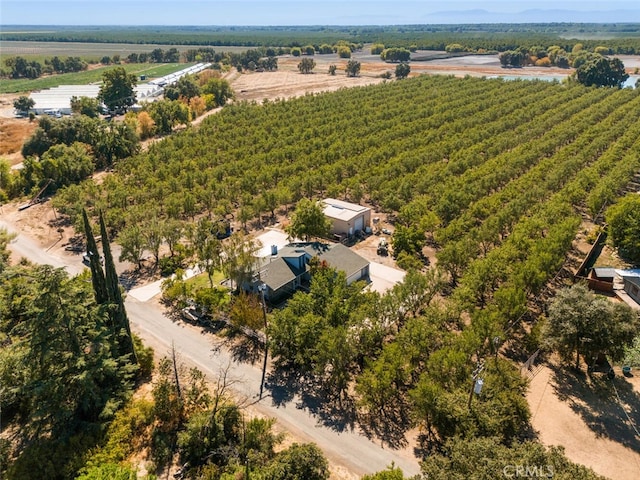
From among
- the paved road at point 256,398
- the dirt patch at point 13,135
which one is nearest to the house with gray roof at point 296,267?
the paved road at point 256,398

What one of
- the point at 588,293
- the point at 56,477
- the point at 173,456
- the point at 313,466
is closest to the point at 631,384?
the point at 588,293

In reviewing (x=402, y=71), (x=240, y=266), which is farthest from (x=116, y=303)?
(x=402, y=71)

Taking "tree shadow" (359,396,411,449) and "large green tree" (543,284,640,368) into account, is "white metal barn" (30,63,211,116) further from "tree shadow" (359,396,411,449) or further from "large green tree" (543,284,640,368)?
"large green tree" (543,284,640,368)

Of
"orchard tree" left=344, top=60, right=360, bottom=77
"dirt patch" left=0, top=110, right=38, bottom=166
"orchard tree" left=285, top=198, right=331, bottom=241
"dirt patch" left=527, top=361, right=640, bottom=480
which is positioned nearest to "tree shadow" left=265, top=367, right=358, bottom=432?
"dirt patch" left=527, top=361, right=640, bottom=480

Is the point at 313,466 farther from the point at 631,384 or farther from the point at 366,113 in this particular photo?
the point at 366,113

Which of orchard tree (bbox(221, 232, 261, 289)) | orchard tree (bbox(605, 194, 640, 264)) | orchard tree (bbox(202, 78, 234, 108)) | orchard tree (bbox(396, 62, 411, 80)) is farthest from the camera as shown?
orchard tree (bbox(396, 62, 411, 80))
